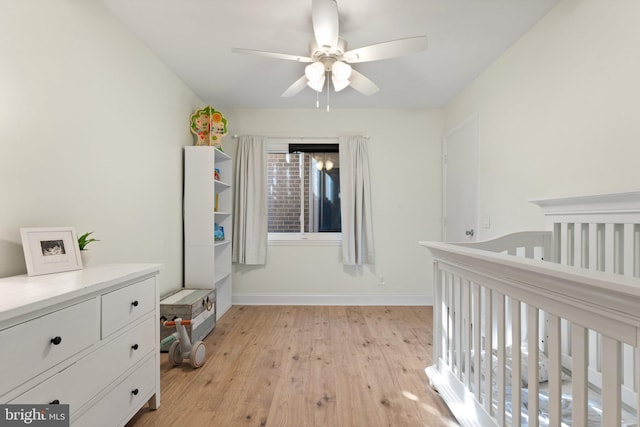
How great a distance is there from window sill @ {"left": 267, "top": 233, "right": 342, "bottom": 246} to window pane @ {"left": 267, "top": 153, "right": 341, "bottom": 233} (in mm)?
65

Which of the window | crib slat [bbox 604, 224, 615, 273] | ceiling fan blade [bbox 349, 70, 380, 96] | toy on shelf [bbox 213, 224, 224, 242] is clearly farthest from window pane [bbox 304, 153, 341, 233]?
crib slat [bbox 604, 224, 615, 273]

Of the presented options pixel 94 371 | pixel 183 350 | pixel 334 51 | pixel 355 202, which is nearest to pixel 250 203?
pixel 355 202

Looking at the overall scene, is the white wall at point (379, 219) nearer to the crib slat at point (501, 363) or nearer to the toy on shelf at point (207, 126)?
the toy on shelf at point (207, 126)

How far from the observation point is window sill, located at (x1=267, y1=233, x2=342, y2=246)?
3639mm

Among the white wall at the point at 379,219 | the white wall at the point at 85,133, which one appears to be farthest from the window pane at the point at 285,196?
the white wall at the point at 85,133

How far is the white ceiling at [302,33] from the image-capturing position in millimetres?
1840

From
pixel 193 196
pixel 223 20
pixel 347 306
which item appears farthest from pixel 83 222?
pixel 347 306

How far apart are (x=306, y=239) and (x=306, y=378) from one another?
1870 mm

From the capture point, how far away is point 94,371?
117 centimetres

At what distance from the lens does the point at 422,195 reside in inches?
143

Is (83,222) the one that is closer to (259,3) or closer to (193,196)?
(193,196)

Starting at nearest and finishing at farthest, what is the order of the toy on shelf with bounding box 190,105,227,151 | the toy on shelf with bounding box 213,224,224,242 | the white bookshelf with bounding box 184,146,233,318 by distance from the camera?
1. the white bookshelf with bounding box 184,146,233,318
2. the toy on shelf with bounding box 190,105,227,151
3. the toy on shelf with bounding box 213,224,224,242

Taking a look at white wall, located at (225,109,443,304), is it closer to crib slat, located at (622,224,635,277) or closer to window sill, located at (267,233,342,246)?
window sill, located at (267,233,342,246)

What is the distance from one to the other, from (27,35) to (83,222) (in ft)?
3.04
